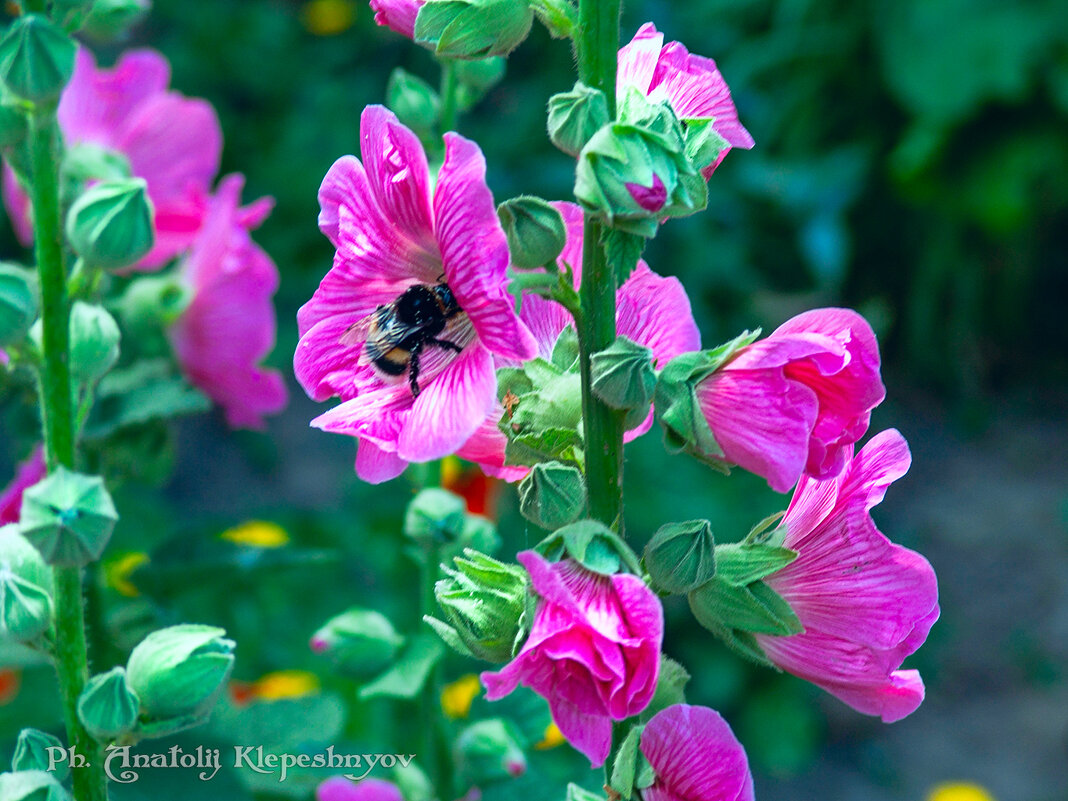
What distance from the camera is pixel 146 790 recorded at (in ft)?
3.17

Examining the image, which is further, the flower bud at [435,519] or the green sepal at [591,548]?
the flower bud at [435,519]

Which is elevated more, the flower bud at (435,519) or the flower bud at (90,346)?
the flower bud at (90,346)

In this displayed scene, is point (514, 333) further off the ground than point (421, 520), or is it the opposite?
point (514, 333)

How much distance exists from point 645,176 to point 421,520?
0.44 metres

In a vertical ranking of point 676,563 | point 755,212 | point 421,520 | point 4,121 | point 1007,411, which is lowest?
point 1007,411

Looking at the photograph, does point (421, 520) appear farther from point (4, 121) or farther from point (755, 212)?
point (755, 212)

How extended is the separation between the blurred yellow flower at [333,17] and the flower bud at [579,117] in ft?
8.57

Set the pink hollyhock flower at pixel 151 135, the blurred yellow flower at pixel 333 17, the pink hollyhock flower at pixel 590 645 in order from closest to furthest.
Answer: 1. the pink hollyhock flower at pixel 590 645
2. the pink hollyhock flower at pixel 151 135
3. the blurred yellow flower at pixel 333 17

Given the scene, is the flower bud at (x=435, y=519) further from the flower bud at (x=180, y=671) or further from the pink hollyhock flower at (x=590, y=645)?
the pink hollyhock flower at (x=590, y=645)

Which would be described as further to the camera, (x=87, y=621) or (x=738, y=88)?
(x=738, y=88)

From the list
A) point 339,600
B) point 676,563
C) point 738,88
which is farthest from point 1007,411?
point 676,563

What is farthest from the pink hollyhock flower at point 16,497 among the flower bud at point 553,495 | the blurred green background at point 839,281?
the blurred green background at point 839,281

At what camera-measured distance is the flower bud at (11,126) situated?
2.61 ft

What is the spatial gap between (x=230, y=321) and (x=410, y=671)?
400 millimetres
